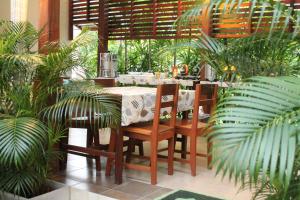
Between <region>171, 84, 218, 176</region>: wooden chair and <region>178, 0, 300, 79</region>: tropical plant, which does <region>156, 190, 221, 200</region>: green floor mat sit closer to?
<region>171, 84, 218, 176</region>: wooden chair

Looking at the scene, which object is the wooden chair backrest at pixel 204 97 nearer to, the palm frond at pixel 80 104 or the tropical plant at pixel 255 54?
the palm frond at pixel 80 104

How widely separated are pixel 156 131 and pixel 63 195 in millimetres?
972

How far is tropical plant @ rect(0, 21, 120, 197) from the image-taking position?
98.3 inches

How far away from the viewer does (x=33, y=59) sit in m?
2.54

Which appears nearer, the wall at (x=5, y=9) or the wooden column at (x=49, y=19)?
the wooden column at (x=49, y=19)

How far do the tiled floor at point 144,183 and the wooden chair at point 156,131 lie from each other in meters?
0.13

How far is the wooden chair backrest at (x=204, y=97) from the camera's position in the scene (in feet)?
11.7

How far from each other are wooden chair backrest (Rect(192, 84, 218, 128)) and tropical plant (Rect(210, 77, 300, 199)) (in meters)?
2.32

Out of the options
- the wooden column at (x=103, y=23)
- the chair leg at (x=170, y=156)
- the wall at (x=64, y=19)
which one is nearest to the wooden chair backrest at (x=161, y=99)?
the chair leg at (x=170, y=156)

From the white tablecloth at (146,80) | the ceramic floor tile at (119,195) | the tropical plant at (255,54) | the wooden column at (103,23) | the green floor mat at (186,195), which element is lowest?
the ceramic floor tile at (119,195)

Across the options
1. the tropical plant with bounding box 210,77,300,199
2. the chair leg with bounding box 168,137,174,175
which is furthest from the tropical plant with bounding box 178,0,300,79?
the chair leg with bounding box 168,137,174,175

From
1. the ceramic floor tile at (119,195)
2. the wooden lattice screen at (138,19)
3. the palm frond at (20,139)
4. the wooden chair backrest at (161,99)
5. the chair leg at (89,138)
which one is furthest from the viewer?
the wooden lattice screen at (138,19)

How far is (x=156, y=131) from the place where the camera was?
3.28m

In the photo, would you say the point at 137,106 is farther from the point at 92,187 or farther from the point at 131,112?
the point at 92,187
